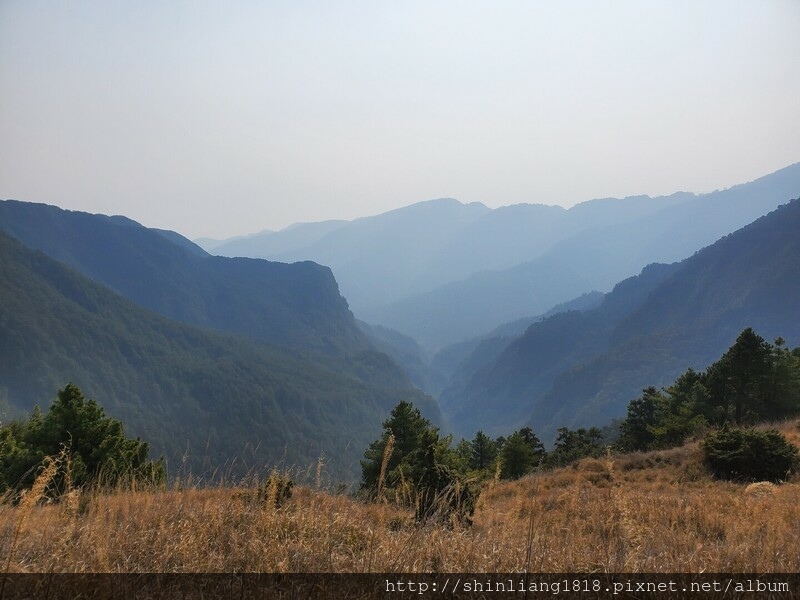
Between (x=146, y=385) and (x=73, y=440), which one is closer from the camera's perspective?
(x=73, y=440)

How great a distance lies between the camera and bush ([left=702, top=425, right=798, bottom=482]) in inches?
485

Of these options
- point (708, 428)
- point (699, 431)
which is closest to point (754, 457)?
point (708, 428)

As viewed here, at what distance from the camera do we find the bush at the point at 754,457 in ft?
40.4

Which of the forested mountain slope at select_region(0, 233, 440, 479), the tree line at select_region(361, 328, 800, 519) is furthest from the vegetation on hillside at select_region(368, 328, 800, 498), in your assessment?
the forested mountain slope at select_region(0, 233, 440, 479)

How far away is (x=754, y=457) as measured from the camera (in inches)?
494

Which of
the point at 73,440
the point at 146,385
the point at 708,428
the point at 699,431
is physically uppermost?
the point at 73,440

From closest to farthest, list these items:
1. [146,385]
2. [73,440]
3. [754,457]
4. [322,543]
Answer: [322,543], [754,457], [73,440], [146,385]

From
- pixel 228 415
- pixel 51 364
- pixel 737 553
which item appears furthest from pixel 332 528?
pixel 51 364

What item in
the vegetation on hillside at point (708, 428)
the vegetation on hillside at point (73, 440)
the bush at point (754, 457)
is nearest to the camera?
the bush at point (754, 457)

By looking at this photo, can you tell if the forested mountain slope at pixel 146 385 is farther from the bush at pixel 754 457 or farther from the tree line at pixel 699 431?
the bush at pixel 754 457

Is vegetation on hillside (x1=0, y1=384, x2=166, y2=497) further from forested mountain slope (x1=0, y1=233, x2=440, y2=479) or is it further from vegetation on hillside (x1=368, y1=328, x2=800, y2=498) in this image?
forested mountain slope (x1=0, y1=233, x2=440, y2=479)

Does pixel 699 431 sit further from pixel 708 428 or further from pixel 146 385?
pixel 146 385

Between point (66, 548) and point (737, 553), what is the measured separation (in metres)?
5.94

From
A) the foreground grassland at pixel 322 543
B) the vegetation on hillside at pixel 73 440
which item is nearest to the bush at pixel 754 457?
the foreground grassland at pixel 322 543
